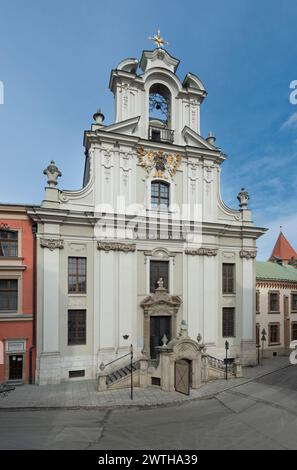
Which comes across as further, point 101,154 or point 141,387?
point 101,154

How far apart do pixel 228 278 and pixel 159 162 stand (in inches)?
450

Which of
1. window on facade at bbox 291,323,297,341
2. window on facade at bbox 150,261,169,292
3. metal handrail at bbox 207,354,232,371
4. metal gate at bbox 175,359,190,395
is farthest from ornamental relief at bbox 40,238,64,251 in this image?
window on facade at bbox 291,323,297,341

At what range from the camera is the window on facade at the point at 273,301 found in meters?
31.0

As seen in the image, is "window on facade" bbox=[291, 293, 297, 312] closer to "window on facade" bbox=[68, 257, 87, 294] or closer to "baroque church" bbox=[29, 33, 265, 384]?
"baroque church" bbox=[29, 33, 265, 384]

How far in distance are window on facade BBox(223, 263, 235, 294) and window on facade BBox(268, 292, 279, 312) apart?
8.37 metres

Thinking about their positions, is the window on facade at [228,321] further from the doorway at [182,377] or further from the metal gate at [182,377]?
the metal gate at [182,377]

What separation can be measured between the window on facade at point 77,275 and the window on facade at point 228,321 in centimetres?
1196

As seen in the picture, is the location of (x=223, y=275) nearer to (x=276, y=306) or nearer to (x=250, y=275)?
(x=250, y=275)

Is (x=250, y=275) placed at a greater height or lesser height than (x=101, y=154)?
lesser

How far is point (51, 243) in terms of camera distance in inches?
798

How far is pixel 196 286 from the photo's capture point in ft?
77.4

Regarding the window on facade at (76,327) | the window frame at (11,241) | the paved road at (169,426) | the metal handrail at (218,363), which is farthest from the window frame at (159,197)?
the paved road at (169,426)

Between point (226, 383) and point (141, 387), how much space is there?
19.5 feet
